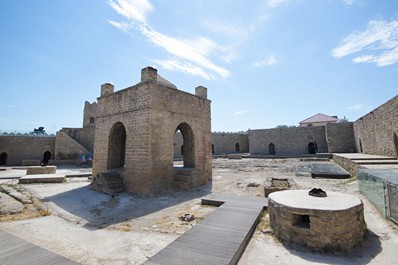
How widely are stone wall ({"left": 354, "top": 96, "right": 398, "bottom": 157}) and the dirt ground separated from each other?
18.4 feet

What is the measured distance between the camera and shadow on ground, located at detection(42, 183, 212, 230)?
6001mm

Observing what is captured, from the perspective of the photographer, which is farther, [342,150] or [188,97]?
[342,150]

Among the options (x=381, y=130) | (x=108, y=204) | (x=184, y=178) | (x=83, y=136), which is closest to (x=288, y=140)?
(x=381, y=130)

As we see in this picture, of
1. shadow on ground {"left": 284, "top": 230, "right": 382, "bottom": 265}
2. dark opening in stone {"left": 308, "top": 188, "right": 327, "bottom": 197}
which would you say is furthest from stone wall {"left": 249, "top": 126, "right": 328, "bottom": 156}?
shadow on ground {"left": 284, "top": 230, "right": 382, "bottom": 265}

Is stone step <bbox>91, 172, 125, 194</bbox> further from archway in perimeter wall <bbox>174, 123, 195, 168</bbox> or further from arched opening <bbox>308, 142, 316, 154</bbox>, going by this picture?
arched opening <bbox>308, 142, 316, 154</bbox>

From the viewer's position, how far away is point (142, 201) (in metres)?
7.48

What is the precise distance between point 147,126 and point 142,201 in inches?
121

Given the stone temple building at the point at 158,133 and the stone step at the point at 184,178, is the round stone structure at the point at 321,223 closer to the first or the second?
the stone step at the point at 184,178

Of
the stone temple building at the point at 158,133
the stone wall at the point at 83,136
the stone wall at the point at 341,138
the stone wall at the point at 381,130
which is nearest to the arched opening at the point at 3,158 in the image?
the stone wall at the point at 83,136

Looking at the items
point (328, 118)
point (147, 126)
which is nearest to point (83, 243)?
point (147, 126)

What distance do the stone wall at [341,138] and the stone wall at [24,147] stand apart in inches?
1310

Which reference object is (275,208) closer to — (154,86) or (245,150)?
(154,86)

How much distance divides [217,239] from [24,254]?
3629mm

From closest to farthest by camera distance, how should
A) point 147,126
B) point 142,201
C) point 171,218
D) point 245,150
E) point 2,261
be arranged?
point 2,261
point 171,218
point 142,201
point 147,126
point 245,150
